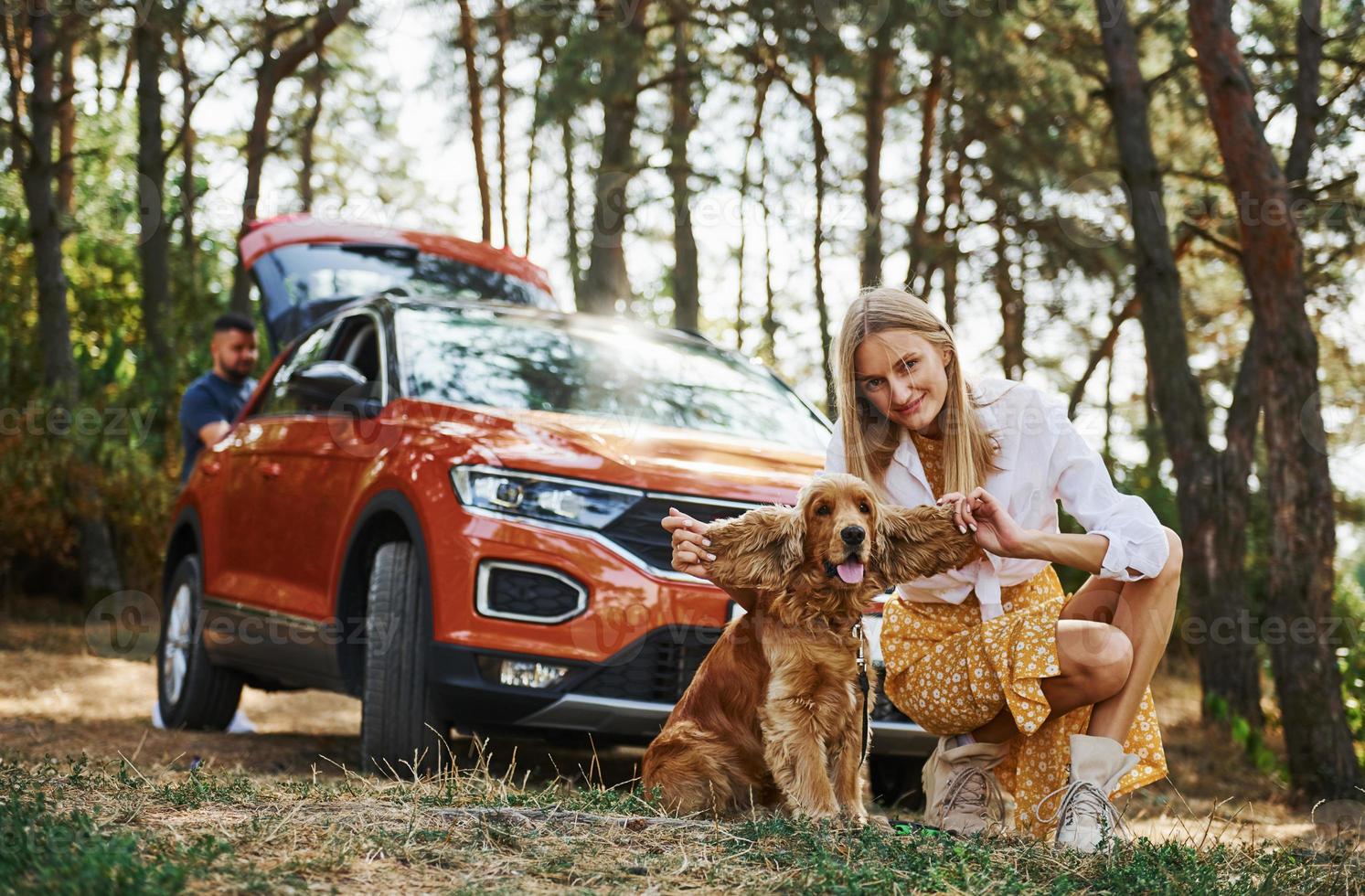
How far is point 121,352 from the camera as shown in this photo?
16.0 metres

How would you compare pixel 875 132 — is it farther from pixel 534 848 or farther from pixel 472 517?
pixel 534 848

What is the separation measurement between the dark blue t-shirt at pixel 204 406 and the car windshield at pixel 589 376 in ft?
10.1

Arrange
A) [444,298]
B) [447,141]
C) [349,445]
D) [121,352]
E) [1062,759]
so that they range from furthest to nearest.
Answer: [447,141] < [121,352] < [444,298] < [349,445] < [1062,759]

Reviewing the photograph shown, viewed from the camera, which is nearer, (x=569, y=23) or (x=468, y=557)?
(x=468, y=557)

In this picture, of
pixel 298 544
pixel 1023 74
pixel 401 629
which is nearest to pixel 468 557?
pixel 401 629

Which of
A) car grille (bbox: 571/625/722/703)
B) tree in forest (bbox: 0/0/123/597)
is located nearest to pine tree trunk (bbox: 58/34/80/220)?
tree in forest (bbox: 0/0/123/597)

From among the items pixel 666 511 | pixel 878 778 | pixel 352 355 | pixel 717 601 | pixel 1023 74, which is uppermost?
pixel 1023 74

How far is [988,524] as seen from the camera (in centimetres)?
391

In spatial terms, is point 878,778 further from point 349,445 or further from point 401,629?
point 349,445

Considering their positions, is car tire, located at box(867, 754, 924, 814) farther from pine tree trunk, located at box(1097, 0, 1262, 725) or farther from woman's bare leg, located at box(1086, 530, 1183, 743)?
pine tree trunk, located at box(1097, 0, 1262, 725)

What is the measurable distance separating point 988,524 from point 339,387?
308 cm

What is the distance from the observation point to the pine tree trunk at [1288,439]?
8188 mm

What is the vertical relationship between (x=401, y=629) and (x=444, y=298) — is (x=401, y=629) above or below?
below

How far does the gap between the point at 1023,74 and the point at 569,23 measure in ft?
19.1
